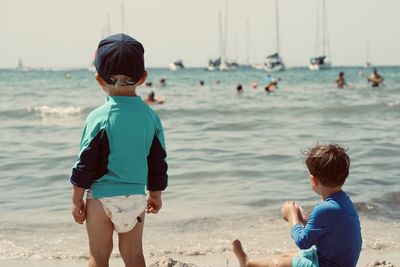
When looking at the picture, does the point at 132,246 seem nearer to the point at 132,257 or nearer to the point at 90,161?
the point at 132,257

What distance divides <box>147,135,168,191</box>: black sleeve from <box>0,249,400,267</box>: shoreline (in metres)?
1.33

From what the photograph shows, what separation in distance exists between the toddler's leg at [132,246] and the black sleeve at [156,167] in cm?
16

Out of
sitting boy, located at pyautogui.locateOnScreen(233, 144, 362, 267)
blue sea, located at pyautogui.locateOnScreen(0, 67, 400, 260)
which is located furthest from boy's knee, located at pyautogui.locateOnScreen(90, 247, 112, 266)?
blue sea, located at pyautogui.locateOnScreen(0, 67, 400, 260)

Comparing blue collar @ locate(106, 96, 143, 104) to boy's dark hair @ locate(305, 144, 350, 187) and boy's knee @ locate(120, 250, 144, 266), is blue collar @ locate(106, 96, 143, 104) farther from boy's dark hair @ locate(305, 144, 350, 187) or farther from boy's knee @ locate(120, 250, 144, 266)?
boy's dark hair @ locate(305, 144, 350, 187)

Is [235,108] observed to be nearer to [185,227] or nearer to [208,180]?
[208,180]

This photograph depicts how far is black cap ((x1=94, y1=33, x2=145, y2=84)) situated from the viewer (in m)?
3.05

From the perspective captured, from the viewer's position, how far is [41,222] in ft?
18.9

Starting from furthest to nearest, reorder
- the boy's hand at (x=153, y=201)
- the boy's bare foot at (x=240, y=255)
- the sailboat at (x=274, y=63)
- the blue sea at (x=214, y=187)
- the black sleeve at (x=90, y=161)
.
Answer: the sailboat at (x=274, y=63) → the blue sea at (x=214, y=187) → the boy's bare foot at (x=240, y=255) → the boy's hand at (x=153, y=201) → the black sleeve at (x=90, y=161)

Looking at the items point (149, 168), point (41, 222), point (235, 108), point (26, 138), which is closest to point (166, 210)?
point (41, 222)

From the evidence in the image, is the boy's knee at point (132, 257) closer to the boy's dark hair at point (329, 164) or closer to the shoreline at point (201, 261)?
the boy's dark hair at point (329, 164)

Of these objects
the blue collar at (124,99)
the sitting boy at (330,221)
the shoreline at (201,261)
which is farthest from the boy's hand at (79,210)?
the shoreline at (201,261)

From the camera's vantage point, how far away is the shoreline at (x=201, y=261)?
14.6ft

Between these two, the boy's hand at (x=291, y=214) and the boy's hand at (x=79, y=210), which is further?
the boy's hand at (x=291, y=214)

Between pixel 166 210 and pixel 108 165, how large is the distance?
10.5 feet
